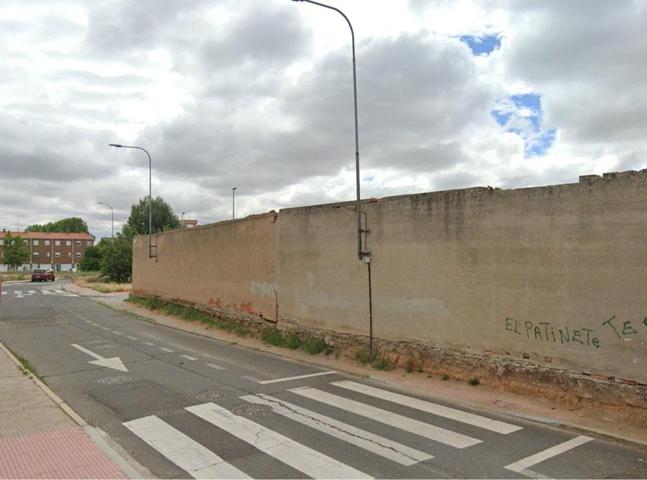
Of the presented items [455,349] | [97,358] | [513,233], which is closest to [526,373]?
[455,349]

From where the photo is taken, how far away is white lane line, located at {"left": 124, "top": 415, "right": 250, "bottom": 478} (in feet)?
18.1

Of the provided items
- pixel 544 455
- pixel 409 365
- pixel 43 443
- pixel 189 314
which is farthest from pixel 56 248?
pixel 544 455

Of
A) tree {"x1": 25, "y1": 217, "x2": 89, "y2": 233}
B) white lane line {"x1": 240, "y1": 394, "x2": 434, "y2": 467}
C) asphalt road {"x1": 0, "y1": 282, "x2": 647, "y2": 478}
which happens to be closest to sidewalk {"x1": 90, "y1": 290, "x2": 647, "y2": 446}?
asphalt road {"x1": 0, "y1": 282, "x2": 647, "y2": 478}

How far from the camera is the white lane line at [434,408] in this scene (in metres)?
7.27

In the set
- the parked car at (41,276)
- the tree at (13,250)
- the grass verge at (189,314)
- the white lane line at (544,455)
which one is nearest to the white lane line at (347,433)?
the white lane line at (544,455)

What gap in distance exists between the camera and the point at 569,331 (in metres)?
8.26

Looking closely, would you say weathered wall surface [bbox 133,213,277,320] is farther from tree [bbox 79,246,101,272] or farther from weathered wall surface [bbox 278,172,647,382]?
tree [bbox 79,246,101,272]

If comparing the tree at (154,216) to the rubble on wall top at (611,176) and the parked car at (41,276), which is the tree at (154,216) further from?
the rubble on wall top at (611,176)

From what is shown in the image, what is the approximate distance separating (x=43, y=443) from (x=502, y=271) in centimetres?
745

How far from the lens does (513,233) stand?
29.7 feet

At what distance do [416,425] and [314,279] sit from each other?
6656mm

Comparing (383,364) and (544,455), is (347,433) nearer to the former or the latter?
(544,455)

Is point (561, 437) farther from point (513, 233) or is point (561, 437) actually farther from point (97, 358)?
point (97, 358)

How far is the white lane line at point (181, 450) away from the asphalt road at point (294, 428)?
13 mm
